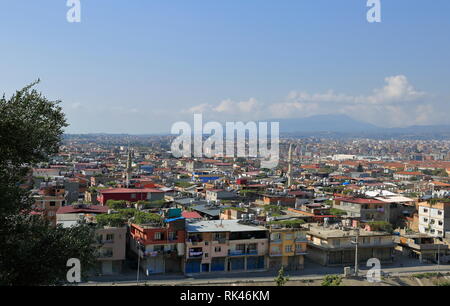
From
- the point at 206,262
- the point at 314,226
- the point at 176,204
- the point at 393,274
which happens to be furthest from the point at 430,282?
the point at 176,204

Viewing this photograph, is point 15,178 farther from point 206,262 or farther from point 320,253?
point 320,253

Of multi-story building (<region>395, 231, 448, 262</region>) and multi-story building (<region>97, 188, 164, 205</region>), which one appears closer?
multi-story building (<region>395, 231, 448, 262</region>)

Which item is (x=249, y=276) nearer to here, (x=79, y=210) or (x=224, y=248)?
(x=224, y=248)

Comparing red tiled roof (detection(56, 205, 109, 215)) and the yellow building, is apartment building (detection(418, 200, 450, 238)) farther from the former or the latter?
red tiled roof (detection(56, 205, 109, 215))

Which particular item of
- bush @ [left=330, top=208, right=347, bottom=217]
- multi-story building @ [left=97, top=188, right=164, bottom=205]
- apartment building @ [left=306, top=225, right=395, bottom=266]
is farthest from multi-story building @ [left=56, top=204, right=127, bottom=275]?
bush @ [left=330, top=208, right=347, bottom=217]

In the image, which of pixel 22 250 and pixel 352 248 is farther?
pixel 352 248

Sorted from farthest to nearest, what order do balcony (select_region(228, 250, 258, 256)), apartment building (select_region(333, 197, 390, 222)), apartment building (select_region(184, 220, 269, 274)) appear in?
apartment building (select_region(333, 197, 390, 222)) → balcony (select_region(228, 250, 258, 256)) → apartment building (select_region(184, 220, 269, 274))

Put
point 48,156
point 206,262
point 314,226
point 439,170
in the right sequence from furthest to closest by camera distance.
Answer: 1. point 439,170
2. point 314,226
3. point 206,262
4. point 48,156
